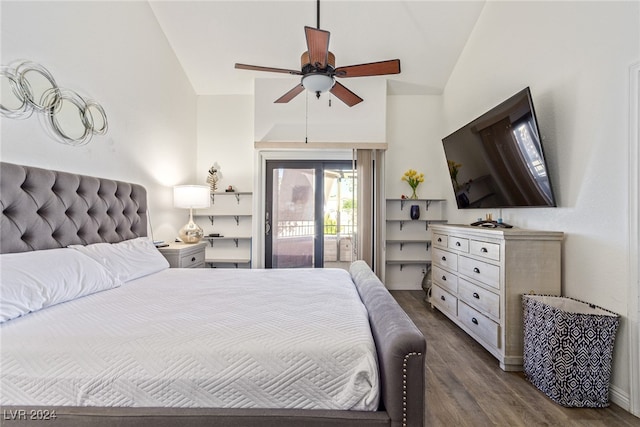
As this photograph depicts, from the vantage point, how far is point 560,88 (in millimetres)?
2160

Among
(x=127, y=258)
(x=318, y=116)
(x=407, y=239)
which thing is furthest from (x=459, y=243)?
(x=127, y=258)

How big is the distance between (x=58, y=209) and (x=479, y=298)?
308 centimetres

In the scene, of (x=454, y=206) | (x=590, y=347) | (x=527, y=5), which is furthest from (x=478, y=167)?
(x=590, y=347)

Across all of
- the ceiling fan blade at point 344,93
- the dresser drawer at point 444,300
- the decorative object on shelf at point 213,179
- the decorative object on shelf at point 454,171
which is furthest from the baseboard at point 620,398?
the decorative object on shelf at point 213,179

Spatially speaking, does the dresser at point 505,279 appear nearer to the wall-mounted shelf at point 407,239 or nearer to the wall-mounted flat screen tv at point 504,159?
the wall-mounted flat screen tv at point 504,159

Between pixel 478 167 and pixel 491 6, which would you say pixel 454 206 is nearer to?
pixel 478 167

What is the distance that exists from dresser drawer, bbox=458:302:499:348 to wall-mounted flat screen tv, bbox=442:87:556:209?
3.13ft

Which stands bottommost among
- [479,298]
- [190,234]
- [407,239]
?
[479,298]

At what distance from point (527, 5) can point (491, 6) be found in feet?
1.94

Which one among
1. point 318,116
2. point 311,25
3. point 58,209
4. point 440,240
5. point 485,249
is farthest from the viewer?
point 318,116

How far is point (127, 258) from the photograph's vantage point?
2068 mm

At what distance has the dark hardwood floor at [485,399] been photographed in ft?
A: 5.12

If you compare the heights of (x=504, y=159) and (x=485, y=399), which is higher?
(x=504, y=159)

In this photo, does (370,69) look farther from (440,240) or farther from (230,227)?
(230,227)
